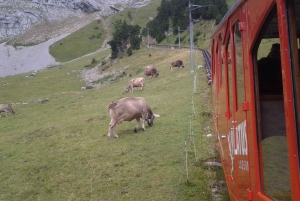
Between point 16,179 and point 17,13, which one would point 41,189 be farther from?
point 17,13

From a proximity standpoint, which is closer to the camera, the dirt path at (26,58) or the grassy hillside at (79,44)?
the dirt path at (26,58)

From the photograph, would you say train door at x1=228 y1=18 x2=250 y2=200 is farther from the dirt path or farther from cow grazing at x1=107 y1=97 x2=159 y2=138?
the dirt path

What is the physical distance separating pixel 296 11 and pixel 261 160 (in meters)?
1.53

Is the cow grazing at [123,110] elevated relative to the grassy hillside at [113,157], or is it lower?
elevated

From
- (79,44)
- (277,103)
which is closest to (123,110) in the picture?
(277,103)

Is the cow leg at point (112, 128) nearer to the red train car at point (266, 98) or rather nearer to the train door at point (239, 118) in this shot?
the train door at point (239, 118)

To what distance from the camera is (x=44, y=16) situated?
142m

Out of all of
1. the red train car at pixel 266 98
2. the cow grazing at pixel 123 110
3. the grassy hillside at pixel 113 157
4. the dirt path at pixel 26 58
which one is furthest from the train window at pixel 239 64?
the dirt path at pixel 26 58

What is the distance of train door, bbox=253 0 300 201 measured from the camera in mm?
2955

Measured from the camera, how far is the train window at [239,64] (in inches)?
188

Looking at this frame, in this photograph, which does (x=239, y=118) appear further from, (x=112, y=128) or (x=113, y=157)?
(x=112, y=128)

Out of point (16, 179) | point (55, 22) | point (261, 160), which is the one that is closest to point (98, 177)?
point (16, 179)

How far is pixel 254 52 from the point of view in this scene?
4.17m

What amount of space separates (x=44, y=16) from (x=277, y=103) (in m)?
147
